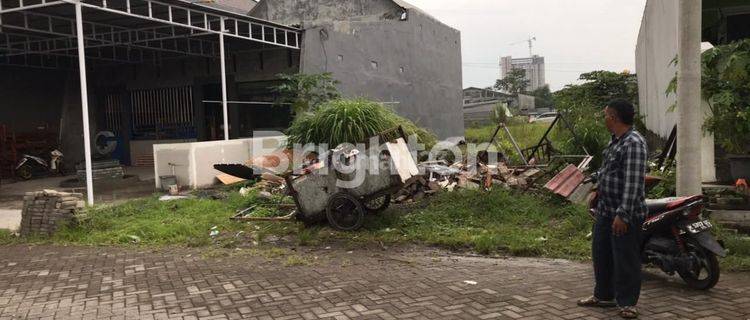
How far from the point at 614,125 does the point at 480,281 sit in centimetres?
196

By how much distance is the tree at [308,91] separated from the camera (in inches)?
583

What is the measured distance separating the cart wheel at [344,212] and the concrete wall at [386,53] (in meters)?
9.18

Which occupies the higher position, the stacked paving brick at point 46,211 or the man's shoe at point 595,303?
the stacked paving brick at point 46,211

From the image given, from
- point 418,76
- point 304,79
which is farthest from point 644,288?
point 418,76

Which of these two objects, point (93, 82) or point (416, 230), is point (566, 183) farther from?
point (93, 82)

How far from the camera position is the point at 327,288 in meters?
5.32

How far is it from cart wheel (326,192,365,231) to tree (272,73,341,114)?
715 centimetres

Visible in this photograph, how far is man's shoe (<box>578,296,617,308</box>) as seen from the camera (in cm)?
450

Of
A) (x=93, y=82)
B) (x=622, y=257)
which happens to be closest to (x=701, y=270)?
(x=622, y=257)

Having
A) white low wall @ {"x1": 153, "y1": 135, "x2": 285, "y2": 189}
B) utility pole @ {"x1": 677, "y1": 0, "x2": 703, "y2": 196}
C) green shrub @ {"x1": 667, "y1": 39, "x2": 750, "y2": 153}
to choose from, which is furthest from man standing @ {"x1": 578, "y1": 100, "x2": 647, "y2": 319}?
white low wall @ {"x1": 153, "y1": 135, "x2": 285, "y2": 189}

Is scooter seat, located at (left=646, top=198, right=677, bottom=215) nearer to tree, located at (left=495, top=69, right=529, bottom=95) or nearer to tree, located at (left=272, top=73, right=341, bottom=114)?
tree, located at (left=272, top=73, right=341, bottom=114)

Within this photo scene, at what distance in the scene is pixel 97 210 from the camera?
32.9ft

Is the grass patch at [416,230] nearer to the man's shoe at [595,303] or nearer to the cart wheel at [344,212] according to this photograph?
the cart wheel at [344,212]

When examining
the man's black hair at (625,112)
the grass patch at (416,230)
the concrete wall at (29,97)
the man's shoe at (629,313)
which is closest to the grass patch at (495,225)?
the grass patch at (416,230)
